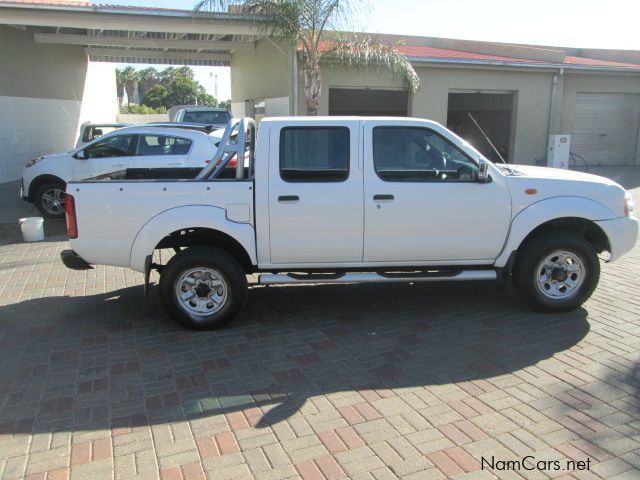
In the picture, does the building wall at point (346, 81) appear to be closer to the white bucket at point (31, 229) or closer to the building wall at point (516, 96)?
the building wall at point (516, 96)

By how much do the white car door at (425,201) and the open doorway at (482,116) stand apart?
16.4 m

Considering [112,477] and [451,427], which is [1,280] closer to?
[112,477]

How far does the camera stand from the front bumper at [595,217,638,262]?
5266 mm

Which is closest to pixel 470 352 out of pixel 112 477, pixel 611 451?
pixel 611 451

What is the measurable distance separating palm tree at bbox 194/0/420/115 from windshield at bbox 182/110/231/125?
309 centimetres

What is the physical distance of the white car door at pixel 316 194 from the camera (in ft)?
16.3

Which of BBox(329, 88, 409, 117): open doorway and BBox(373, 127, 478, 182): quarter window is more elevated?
BBox(329, 88, 409, 117): open doorway

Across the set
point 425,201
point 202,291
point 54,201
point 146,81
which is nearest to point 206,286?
point 202,291

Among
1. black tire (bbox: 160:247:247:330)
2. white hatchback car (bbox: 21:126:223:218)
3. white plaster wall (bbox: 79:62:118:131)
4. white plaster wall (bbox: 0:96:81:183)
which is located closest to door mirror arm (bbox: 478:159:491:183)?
black tire (bbox: 160:247:247:330)

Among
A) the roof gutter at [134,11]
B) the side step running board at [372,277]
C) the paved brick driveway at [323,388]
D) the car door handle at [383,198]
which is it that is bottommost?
the paved brick driveway at [323,388]

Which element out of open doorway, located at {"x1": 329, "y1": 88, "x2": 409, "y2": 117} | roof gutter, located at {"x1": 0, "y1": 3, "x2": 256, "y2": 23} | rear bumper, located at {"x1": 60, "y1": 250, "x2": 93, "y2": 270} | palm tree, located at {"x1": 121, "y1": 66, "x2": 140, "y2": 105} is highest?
palm tree, located at {"x1": 121, "y1": 66, "x2": 140, "y2": 105}

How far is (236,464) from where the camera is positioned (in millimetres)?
3139

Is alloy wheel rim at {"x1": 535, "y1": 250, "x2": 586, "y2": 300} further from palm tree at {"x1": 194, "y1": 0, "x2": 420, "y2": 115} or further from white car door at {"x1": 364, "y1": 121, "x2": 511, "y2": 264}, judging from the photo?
palm tree at {"x1": 194, "y1": 0, "x2": 420, "y2": 115}

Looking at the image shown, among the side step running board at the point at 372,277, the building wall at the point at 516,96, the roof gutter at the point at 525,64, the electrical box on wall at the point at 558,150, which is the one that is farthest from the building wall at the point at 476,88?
the side step running board at the point at 372,277
